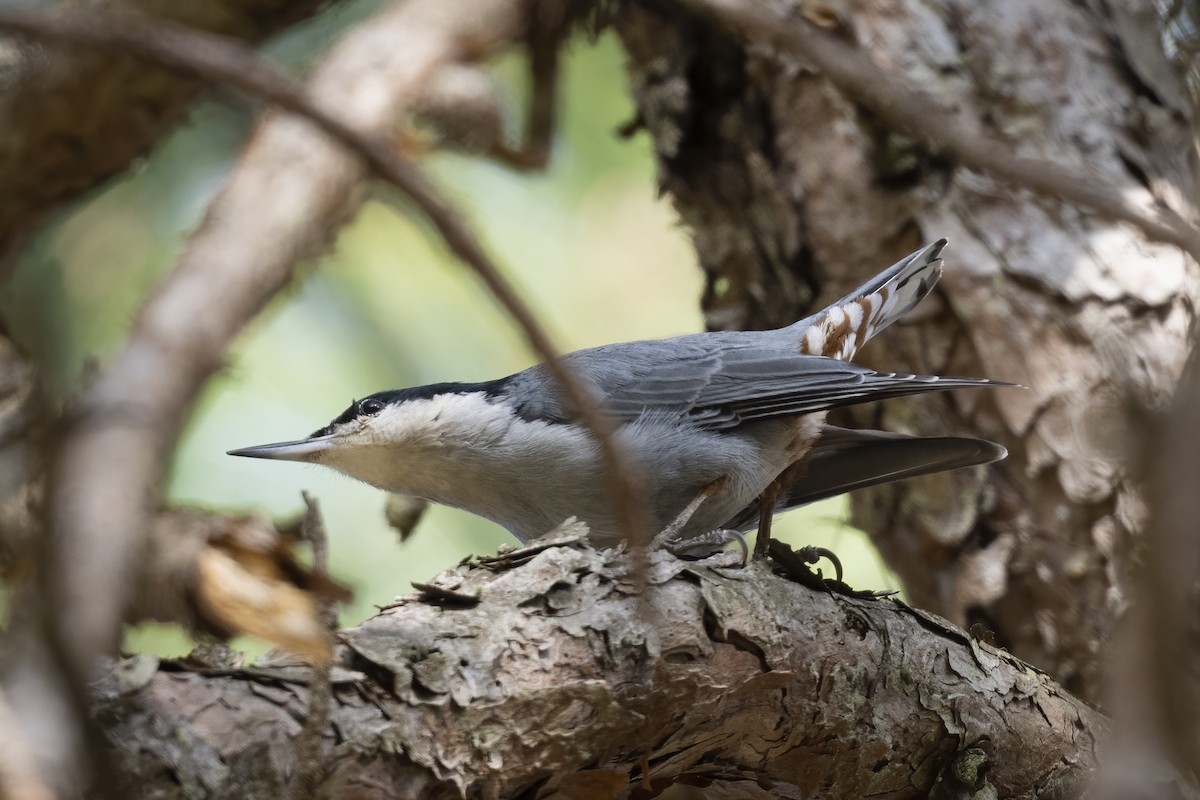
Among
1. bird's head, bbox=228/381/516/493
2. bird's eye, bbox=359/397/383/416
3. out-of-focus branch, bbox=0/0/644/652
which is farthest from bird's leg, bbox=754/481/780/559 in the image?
out-of-focus branch, bbox=0/0/644/652

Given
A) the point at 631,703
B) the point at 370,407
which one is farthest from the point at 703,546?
the point at 370,407

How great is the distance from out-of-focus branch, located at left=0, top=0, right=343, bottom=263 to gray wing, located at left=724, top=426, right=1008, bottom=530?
205 cm

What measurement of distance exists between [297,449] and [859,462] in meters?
1.42

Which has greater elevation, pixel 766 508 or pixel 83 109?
pixel 83 109

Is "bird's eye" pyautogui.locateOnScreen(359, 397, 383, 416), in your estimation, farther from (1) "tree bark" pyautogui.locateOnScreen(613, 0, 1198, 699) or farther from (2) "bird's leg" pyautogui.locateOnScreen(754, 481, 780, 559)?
(1) "tree bark" pyautogui.locateOnScreen(613, 0, 1198, 699)

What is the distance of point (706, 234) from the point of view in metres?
3.59

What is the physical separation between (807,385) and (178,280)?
1699 mm

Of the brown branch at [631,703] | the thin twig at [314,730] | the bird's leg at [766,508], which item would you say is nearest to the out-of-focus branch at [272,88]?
the thin twig at [314,730]

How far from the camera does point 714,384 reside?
269 cm

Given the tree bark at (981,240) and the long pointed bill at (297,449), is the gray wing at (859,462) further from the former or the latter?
the long pointed bill at (297,449)

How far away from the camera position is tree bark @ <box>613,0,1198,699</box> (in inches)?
119

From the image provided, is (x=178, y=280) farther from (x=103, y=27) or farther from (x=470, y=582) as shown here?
(x=103, y=27)

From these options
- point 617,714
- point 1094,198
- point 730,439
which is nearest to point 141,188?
point 730,439

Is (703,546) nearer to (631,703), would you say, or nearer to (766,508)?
(766,508)
